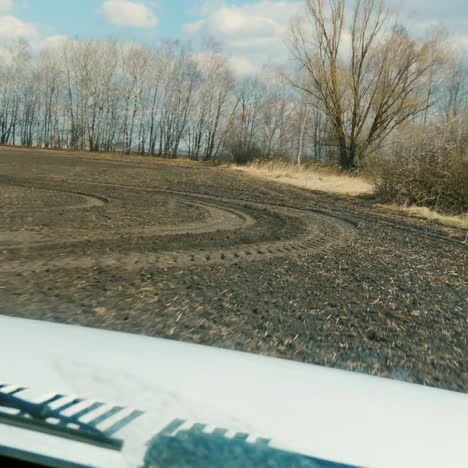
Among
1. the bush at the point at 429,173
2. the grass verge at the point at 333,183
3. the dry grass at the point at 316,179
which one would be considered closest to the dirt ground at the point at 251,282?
the grass verge at the point at 333,183

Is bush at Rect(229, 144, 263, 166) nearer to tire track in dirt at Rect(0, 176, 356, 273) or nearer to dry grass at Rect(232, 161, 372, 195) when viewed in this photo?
dry grass at Rect(232, 161, 372, 195)

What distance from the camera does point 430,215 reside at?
502 inches

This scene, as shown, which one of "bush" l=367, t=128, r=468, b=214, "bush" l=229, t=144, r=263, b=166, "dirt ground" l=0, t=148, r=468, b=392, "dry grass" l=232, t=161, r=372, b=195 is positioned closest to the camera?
"dirt ground" l=0, t=148, r=468, b=392

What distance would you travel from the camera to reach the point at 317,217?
10547mm

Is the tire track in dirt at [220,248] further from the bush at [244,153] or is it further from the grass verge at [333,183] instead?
the bush at [244,153]

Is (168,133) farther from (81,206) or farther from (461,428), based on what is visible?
(461,428)

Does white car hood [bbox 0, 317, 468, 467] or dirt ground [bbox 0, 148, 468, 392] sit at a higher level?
white car hood [bbox 0, 317, 468, 467]

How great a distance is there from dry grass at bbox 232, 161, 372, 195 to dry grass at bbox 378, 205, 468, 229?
12.3 feet

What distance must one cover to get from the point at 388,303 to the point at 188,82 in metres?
71.1

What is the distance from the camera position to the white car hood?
3.38ft

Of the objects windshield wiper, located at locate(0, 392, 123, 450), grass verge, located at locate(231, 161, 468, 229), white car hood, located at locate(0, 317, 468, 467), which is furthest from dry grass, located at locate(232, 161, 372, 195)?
windshield wiper, located at locate(0, 392, 123, 450)

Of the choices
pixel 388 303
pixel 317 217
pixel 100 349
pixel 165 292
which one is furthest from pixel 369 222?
pixel 100 349

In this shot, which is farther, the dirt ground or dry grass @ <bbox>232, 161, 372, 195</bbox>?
dry grass @ <bbox>232, 161, 372, 195</bbox>

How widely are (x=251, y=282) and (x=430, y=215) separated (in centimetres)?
892
